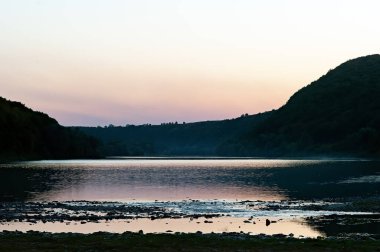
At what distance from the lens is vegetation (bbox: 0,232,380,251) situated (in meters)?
36.8

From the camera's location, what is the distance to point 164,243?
39.5 metres

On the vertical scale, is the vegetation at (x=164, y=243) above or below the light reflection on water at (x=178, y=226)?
above

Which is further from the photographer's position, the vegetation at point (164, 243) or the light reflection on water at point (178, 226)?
the light reflection on water at point (178, 226)

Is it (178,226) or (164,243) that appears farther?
(178,226)

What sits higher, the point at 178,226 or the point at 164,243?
the point at 164,243

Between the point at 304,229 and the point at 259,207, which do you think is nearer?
the point at 304,229

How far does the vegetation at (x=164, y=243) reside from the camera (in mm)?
36781

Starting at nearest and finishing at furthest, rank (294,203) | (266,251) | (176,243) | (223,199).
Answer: (266,251) < (176,243) < (294,203) < (223,199)

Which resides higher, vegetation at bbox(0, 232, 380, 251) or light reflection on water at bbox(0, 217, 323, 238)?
vegetation at bbox(0, 232, 380, 251)

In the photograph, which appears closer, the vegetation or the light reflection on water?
the vegetation

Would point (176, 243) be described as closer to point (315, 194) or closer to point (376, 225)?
point (376, 225)

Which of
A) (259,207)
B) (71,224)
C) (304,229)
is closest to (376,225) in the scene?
(304,229)

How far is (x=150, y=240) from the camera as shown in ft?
134

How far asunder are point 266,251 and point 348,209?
3791cm
